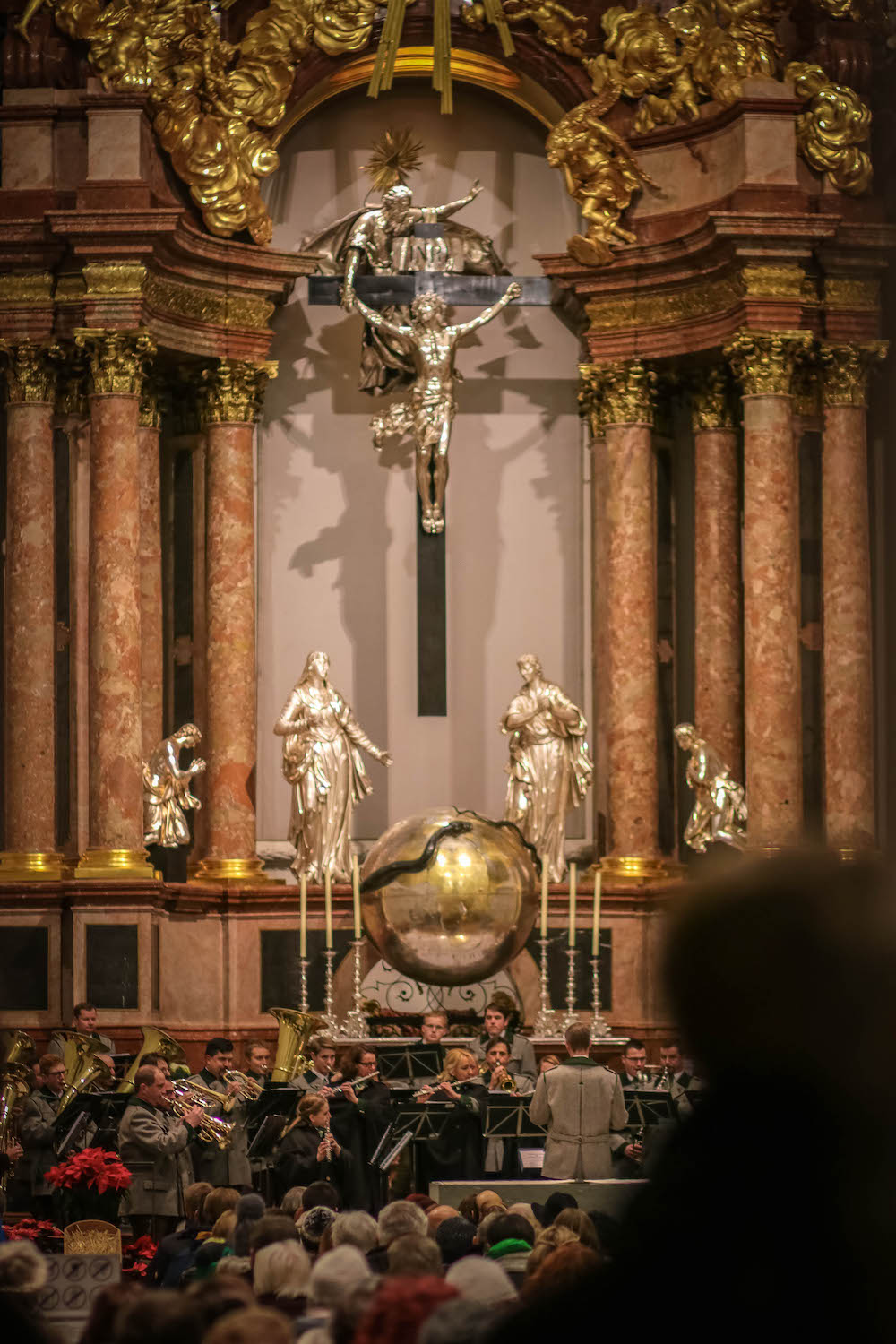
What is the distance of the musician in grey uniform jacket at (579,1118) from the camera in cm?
1133

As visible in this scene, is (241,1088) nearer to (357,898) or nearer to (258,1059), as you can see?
(258,1059)

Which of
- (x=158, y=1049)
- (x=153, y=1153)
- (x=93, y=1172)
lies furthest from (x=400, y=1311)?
(x=158, y=1049)

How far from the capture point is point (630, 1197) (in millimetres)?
2396

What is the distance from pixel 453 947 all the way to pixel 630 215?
6.45m

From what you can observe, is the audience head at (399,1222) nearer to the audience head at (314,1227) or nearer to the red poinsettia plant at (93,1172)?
the audience head at (314,1227)

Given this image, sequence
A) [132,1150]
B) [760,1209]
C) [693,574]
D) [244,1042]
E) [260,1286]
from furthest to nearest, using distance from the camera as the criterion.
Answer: [693,574] → [244,1042] → [132,1150] → [260,1286] → [760,1209]

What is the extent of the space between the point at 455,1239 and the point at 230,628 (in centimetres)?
1082

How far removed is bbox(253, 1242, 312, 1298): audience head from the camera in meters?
5.49

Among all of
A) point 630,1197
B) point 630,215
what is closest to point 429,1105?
point 630,215

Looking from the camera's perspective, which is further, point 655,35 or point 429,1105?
point 655,35

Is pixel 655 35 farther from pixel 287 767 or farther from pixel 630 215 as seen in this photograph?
pixel 287 767

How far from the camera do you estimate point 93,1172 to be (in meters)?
11.1

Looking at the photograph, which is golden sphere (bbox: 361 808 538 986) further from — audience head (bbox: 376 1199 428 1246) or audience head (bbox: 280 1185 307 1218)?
audience head (bbox: 376 1199 428 1246)

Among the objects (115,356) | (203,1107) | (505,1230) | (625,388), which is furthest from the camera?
(625,388)
